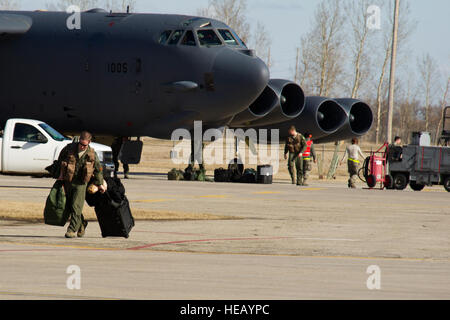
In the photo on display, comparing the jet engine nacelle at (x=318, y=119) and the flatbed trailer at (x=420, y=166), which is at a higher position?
the jet engine nacelle at (x=318, y=119)

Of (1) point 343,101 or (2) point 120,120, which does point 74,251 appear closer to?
(2) point 120,120

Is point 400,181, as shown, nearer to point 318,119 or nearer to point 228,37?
point 318,119

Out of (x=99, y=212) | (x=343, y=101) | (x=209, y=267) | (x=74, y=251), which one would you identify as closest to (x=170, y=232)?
(x=99, y=212)

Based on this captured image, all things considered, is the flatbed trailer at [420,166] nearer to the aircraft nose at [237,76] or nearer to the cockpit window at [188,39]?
the aircraft nose at [237,76]

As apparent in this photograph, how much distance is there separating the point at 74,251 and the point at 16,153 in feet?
49.1

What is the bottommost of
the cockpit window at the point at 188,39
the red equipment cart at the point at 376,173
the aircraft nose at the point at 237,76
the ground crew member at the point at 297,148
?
the red equipment cart at the point at 376,173

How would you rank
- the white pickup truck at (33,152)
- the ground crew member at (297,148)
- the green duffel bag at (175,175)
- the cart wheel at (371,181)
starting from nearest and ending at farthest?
the white pickup truck at (33,152), the ground crew member at (297,148), the cart wheel at (371,181), the green duffel bag at (175,175)

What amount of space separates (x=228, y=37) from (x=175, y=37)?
176 centimetres

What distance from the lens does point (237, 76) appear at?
27016 millimetres

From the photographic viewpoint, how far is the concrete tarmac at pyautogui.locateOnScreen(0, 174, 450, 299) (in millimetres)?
9012

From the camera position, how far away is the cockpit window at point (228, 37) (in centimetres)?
2809

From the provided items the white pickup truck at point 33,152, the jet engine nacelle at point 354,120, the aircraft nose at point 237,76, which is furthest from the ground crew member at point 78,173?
the jet engine nacelle at point 354,120

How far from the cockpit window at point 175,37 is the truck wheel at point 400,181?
9316 mm

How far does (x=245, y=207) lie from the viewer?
66.9 ft
